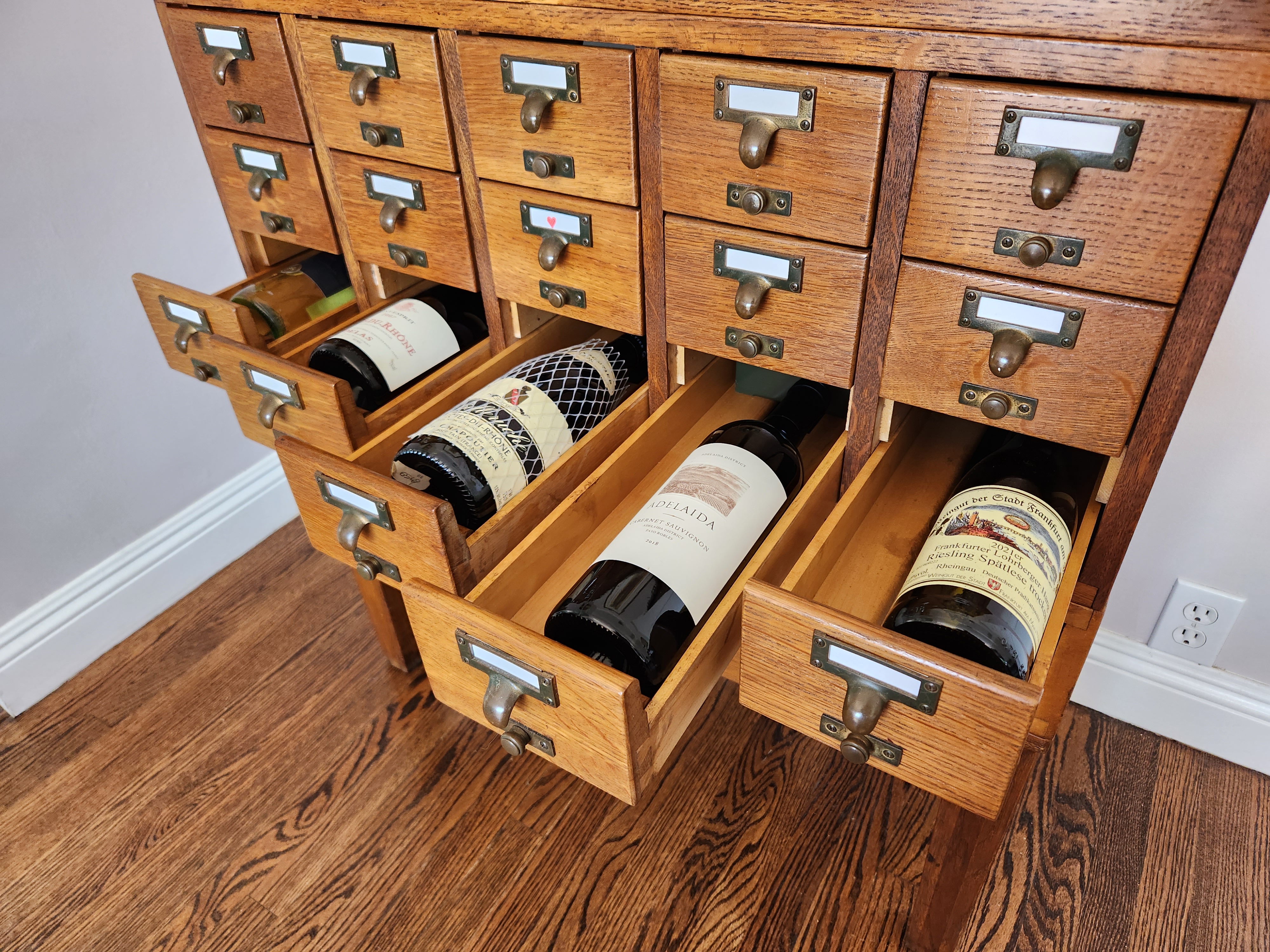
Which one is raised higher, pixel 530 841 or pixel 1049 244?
pixel 1049 244

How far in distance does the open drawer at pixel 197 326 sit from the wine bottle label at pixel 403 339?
10 cm

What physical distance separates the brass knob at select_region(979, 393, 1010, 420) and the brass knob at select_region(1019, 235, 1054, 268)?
0.12 meters

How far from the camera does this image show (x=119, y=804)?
1.24 m

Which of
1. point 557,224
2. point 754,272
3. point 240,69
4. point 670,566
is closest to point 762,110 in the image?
point 754,272

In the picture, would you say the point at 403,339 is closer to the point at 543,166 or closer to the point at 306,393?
the point at 306,393

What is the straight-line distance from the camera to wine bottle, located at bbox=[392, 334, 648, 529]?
2.77ft

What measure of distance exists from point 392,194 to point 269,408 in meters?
0.29

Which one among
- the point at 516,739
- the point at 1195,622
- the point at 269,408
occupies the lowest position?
the point at 1195,622

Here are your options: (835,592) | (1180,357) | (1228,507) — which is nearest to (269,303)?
(835,592)

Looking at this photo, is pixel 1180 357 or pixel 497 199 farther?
pixel 497 199

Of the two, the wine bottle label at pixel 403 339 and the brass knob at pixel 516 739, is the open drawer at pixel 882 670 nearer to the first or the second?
the brass knob at pixel 516 739

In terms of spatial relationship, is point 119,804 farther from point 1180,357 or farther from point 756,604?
point 1180,357

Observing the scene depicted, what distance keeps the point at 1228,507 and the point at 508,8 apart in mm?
989

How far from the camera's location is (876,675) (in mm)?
601
